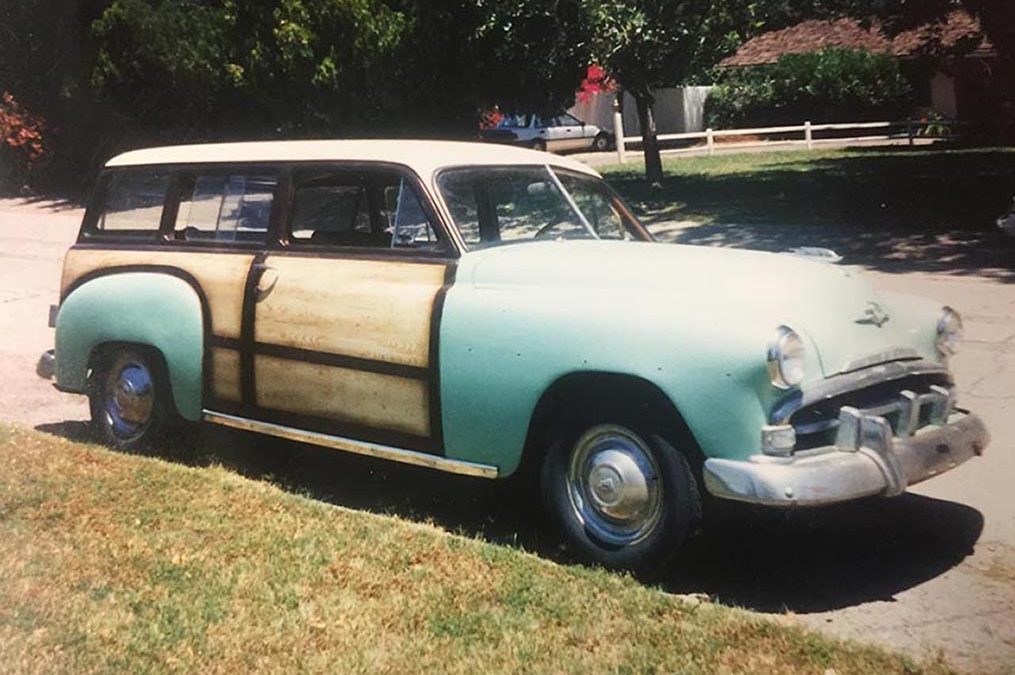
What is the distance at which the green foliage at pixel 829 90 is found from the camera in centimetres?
3684

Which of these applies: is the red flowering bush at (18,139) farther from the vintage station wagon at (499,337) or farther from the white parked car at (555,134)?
the vintage station wagon at (499,337)

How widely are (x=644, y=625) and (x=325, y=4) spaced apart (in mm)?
15044

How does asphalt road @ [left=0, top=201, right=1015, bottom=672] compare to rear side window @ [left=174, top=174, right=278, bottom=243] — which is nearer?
asphalt road @ [left=0, top=201, right=1015, bottom=672]

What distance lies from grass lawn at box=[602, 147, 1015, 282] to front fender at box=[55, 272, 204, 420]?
8594 mm

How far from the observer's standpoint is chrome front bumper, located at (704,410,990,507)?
4160mm

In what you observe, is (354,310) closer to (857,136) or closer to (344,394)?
(344,394)

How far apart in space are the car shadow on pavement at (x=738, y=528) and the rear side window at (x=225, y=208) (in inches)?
47.5

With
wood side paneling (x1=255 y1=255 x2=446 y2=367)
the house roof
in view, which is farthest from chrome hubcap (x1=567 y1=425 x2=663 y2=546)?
the house roof

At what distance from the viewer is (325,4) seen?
17.5m

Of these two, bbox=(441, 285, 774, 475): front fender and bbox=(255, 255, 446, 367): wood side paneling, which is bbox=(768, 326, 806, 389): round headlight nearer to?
bbox=(441, 285, 774, 475): front fender

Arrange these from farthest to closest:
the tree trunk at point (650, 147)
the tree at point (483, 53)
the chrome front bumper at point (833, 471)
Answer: the tree trunk at point (650, 147), the tree at point (483, 53), the chrome front bumper at point (833, 471)

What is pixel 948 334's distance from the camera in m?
5.06

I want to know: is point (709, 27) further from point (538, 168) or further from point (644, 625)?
point (644, 625)

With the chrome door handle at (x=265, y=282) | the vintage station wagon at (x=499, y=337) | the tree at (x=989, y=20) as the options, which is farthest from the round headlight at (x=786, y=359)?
the tree at (x=989, y=20)
